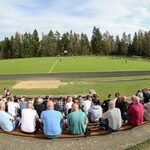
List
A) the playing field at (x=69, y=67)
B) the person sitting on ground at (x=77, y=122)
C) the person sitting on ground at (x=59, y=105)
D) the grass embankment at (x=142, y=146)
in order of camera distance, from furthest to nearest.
→ the playing field at (x=69, y=67), the person sitting on ground at (x=59, y=105), the person sitting on ground at (x=77, y=122), the grass embankment at (x=142, y=146)

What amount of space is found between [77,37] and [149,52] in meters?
38.3

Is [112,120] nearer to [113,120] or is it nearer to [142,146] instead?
[113,120]

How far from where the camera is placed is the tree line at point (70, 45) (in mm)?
137625

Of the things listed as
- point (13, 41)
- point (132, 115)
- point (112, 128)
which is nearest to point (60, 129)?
point (112, 128)

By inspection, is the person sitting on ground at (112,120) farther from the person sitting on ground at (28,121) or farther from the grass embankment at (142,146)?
the person sitting on ground at (28,121)

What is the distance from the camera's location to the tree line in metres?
138

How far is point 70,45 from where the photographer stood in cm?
14600

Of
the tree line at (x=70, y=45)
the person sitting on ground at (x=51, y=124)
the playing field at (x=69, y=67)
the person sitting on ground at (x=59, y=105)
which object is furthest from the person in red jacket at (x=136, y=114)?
the tree line at (x=70, y=45)

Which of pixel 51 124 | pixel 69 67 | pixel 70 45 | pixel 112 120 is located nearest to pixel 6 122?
pixel 51 124

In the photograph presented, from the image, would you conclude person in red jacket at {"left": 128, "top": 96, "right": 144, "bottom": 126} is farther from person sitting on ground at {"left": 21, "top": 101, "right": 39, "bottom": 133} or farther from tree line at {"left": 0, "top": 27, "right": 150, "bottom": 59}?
tree line at {"left": 0, "top": 27, "right": 150, "bottom": 59}

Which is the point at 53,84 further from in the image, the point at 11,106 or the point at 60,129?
the point at 60,129

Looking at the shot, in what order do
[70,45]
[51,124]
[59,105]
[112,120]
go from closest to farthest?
[51,124]
[112,120]
[59,105]
[70,45]

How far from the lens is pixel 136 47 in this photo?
135500 mm

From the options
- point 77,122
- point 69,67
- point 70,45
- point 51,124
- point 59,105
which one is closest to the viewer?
point 51,124
